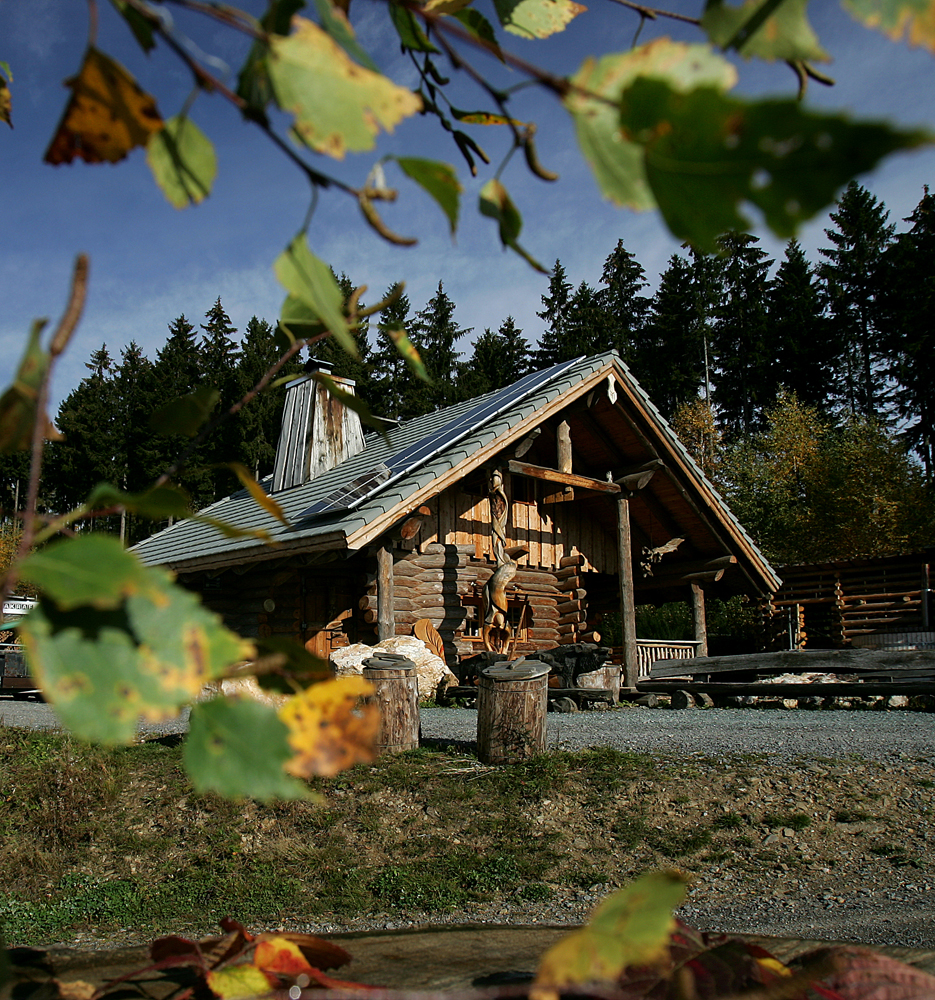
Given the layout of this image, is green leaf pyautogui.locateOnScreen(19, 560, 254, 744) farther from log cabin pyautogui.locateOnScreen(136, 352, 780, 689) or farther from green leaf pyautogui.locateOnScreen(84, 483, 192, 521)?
log cabin pyautogui.locateOnScreen(136, 352, 780, 689)

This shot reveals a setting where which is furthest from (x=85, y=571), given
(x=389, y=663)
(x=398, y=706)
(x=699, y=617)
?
(x=699, y=617)

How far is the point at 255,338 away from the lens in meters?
48.6

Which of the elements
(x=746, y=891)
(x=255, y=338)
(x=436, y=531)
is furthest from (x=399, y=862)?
(x=255, y=338)

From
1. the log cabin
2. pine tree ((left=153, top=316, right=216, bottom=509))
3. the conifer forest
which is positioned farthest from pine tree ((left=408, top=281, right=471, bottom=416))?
the log cabin

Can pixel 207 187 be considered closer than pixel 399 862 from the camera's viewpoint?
Yes

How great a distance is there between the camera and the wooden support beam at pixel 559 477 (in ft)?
43.4

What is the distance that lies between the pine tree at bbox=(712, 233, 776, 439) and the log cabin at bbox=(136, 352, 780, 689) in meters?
29.3

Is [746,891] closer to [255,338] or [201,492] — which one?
[201,492]

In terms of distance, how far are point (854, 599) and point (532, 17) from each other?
27.5m

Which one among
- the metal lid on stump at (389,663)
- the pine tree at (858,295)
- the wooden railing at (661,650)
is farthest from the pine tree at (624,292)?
the metal lid on stump at (389,663)

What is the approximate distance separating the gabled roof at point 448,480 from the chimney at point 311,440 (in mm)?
354

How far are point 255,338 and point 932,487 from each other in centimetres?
3627

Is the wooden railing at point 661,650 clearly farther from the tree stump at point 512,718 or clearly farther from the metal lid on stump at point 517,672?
the tree stump at point 512,718

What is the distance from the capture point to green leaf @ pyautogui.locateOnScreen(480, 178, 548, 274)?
2.31 ft
